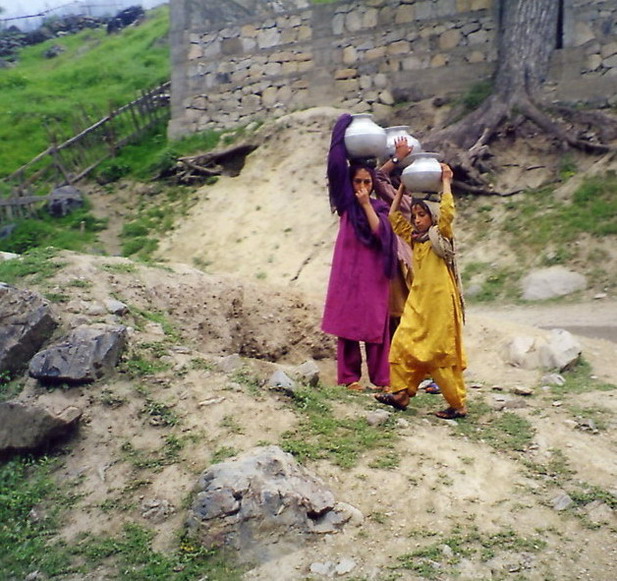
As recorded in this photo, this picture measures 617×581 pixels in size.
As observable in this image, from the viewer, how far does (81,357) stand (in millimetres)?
4633

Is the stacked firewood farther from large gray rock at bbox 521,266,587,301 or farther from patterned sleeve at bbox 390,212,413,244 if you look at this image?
patterned sleeve at bbox 390,212,413,244

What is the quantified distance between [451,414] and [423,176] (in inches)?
51.5

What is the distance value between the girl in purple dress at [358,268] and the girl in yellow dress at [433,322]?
1.44 feet

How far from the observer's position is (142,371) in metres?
4.69

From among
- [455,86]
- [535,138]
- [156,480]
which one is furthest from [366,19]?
[156,480]

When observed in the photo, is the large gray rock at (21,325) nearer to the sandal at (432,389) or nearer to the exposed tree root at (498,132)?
the sandal at (432,389)

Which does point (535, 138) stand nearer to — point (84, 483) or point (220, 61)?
point (220, 61)

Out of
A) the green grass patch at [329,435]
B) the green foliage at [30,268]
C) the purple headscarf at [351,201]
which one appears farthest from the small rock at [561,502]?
the green foliage at [30,268]

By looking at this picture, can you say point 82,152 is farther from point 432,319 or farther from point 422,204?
point 432,319

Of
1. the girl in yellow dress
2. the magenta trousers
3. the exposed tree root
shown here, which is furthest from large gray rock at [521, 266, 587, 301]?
the girl in yellow dress

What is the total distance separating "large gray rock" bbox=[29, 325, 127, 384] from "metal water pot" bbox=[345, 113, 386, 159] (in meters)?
1.71

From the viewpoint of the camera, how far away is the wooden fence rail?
11.8 metres

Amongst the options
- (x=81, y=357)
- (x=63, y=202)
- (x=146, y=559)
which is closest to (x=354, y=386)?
(x=81, y=357)

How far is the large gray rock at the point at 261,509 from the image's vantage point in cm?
350
